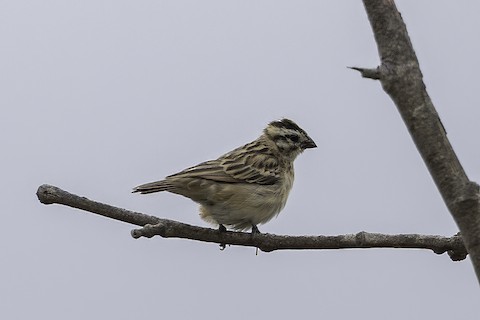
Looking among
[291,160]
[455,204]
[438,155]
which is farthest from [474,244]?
[291,160]

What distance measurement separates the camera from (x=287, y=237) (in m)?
4.65

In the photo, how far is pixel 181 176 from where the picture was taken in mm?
6391

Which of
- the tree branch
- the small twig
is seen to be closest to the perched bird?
the small twig

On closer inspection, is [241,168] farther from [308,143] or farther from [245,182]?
[308,143]

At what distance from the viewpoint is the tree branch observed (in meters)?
1.95

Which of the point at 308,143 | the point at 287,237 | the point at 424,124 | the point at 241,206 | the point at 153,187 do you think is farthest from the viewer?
the point at 308,143

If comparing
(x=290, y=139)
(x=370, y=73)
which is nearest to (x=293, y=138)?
(x=290, y=139)

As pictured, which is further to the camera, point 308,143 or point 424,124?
point 308,143

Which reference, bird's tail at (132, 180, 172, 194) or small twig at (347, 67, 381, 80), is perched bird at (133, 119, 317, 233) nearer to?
bird's tail at (132, 180, 172, 194)

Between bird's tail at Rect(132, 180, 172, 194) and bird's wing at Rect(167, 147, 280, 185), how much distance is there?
23 centimetres

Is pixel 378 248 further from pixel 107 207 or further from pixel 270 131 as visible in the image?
pixel 270 131

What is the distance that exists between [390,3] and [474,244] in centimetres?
67

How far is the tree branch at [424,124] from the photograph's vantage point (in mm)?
1946

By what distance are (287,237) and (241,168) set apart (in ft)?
8.50
